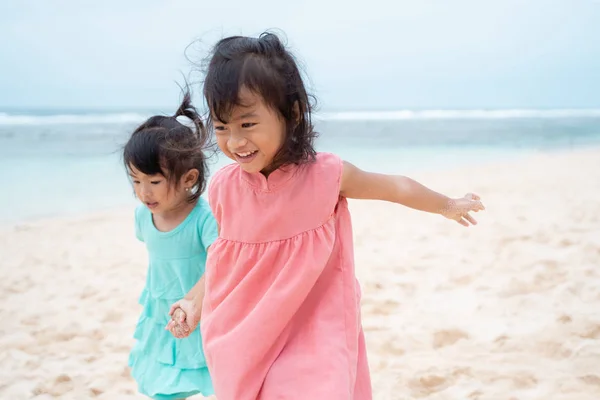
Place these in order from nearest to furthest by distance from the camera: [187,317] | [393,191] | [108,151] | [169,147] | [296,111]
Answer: [296,111]
[393,191]
[187,317]
[169,147]
[108,151]

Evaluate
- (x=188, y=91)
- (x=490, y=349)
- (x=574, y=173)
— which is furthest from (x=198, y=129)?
(x=574, y=173)

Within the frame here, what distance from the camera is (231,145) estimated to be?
1.76 meters

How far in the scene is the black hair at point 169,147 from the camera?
7.79 feet

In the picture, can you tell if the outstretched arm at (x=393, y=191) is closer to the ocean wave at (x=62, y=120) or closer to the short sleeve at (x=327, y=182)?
the short sleeve at (x=327, y=182)

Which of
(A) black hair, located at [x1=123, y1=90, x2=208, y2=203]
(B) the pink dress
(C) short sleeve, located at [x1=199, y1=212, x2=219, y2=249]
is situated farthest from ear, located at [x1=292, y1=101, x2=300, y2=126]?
(C) short sleeve, located at [x1=199, y1=212, x2=219, y2=249]

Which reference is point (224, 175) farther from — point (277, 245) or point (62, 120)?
point (62, 120)

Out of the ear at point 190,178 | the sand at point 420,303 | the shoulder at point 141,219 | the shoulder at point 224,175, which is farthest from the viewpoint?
the sand at point 420,303

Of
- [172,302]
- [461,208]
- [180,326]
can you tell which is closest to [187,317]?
[180,326]

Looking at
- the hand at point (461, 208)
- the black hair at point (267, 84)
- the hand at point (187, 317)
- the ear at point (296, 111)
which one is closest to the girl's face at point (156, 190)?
the hand at point (187, 317)

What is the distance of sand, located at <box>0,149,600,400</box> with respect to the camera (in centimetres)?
305

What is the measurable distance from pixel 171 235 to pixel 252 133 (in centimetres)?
85

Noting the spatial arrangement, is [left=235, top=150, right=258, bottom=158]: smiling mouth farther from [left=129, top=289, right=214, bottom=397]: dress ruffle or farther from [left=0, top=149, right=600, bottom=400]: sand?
[left=0, top=149, right=600, bottom=400]: sand

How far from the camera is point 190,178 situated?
8.19 feet

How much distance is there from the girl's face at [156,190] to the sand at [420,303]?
3.90ft
